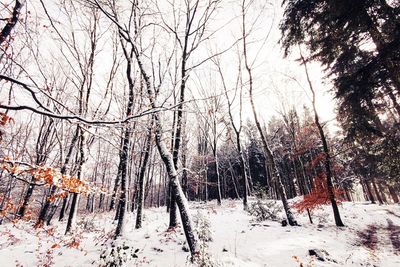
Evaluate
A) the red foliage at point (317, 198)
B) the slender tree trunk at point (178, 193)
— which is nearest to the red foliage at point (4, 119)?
the slender tree trunk at point (178, 193)

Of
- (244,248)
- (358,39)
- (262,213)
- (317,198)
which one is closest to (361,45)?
(358,39)

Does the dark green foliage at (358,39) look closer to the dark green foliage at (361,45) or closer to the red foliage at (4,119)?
the dark green foliage at (361,45)

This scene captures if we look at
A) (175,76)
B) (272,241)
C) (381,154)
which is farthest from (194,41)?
(272,241)

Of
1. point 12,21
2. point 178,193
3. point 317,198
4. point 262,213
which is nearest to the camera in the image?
point 12,21

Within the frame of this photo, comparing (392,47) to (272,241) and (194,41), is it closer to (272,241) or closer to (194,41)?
(194,41)

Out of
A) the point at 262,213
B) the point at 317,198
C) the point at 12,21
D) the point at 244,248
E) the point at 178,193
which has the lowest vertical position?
the point at 244,248

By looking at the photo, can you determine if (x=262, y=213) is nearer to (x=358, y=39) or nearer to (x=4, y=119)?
(x=358, y=39)

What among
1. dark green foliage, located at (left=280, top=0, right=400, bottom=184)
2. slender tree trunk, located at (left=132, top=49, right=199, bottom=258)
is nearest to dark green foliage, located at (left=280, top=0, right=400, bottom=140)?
dark green foliage, located at (left=280, top=0, right=400, bottom=184)

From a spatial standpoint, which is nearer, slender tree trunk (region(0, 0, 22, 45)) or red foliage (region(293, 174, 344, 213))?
slender tree trunk (region(0, 0, 22, 45))

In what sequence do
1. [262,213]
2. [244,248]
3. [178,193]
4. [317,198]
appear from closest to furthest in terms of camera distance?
[178,193]
[244,248]
[317,198]
[262,213]

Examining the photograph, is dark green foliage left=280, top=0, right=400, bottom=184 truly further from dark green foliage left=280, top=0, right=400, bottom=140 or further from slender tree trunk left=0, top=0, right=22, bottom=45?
slender tree trunk left=0, top=0, right=22, bottom=45

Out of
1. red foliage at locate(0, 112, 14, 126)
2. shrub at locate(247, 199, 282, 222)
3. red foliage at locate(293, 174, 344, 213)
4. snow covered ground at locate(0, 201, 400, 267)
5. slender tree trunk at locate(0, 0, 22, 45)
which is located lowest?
snow covered ground at locate(0, 201, 400, 267)

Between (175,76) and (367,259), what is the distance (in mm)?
10164

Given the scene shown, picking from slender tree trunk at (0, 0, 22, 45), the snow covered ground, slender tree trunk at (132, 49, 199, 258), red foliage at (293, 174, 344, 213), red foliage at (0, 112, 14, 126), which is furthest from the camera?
red foliage at (293, 174, 344, 213)
